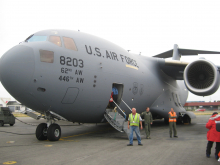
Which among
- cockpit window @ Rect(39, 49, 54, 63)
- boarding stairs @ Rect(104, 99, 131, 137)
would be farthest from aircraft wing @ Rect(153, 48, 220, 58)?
cockpit window @ Rect(39, 49, 54, 63)

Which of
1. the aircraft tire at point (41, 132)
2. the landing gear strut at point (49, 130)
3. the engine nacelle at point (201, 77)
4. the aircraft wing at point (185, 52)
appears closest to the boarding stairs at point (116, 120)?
the landing gear strut at point (49, 130)

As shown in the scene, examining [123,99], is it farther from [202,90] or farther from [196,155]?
[196,155]

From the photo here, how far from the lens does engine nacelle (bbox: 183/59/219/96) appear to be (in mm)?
10992

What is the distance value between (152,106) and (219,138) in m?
8.33

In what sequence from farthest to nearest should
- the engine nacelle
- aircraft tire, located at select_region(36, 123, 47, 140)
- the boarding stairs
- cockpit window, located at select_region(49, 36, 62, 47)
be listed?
the engine nacelle
the boarding stairs
aircraft tire, located at select_region(36, 123, 47, 140)
cockpit window, located at select_region(49, 36, 62, 47)

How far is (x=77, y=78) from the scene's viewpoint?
8.20 m

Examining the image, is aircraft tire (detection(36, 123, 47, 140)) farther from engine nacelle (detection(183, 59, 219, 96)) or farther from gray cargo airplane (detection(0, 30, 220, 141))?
engine nacelle (detection(183, 59, 219, 96))

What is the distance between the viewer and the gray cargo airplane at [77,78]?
7191 mm

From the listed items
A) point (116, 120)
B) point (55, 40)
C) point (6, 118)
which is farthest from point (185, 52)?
point (6, 118)

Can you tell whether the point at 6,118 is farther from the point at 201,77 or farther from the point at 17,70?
the point at 201,77

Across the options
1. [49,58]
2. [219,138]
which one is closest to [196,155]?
[219,138]

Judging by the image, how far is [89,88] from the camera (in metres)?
8.66

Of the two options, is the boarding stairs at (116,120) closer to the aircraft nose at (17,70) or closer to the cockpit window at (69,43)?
Result: the cockpit window at (69,43)

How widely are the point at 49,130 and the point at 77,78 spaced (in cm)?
223
